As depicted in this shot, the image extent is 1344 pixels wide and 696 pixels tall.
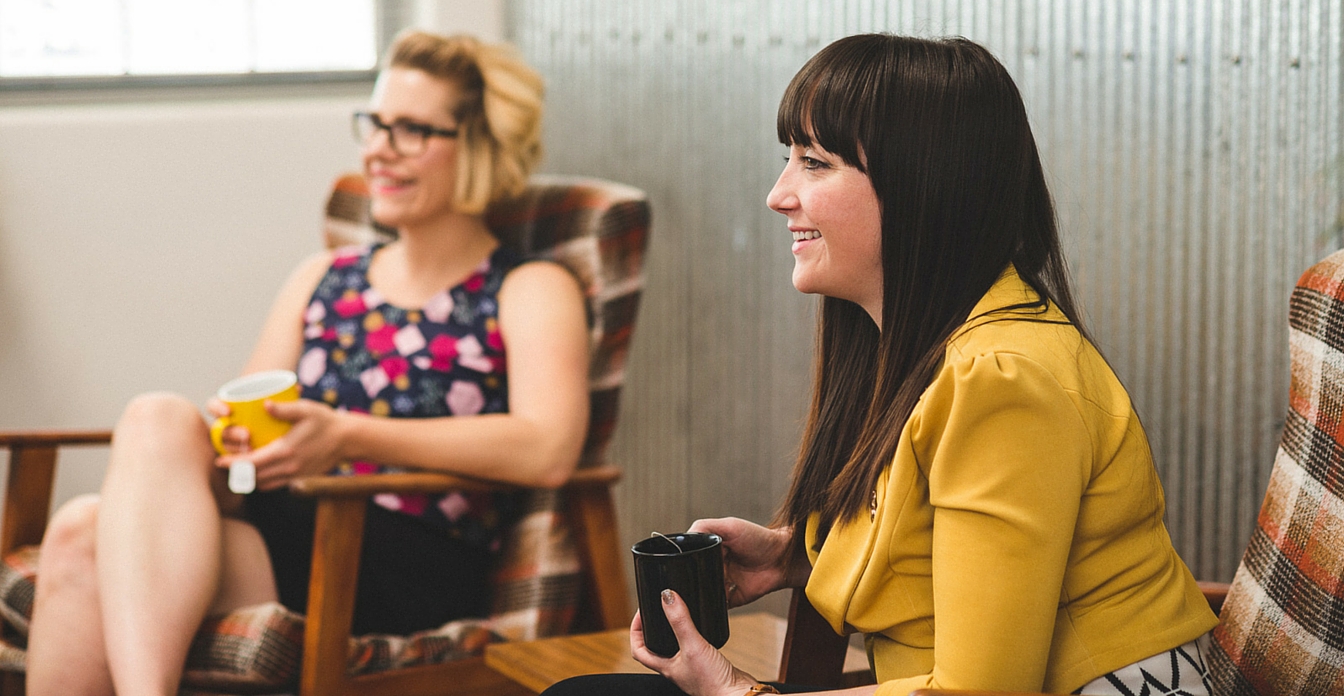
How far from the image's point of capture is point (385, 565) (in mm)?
1744

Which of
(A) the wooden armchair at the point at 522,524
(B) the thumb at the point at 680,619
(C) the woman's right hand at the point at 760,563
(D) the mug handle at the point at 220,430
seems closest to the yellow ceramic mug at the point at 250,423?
(D) the mug handle at the point at 220,430

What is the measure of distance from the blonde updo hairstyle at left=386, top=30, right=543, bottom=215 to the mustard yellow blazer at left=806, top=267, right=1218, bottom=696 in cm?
117

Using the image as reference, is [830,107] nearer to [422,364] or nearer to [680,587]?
[680,587]

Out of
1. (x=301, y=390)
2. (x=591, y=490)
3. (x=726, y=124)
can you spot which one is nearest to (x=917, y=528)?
(x=591, y=490)

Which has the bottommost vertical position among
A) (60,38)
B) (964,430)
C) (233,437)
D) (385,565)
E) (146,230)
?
(385,565)

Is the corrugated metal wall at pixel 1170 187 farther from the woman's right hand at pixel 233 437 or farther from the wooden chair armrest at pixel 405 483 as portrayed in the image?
the woman's right hand at pixel 233 437

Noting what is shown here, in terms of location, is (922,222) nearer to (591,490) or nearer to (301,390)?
(591,490)

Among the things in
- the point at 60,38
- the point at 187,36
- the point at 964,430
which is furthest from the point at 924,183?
the point at 60,38

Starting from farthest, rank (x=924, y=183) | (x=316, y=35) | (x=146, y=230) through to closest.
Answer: (x=316, y=35) < (x=146, y=230) < (x=924, y=183)

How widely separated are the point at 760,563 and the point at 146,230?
2.02 meters

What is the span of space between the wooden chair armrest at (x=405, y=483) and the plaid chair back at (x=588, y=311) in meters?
0.08

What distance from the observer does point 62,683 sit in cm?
150

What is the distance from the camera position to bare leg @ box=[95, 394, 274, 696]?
145 centimetres

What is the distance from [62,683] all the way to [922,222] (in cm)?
122
